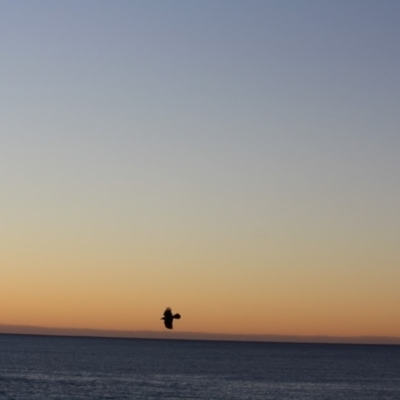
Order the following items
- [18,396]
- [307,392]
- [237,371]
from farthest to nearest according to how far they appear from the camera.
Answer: [237,371] < [307,392] < [18,396]

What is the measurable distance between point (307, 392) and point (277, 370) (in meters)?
49.4

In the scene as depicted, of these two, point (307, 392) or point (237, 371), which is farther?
point (237, 371)

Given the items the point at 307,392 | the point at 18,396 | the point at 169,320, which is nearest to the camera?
the point at 169,320

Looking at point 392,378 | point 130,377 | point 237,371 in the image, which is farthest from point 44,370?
point 392,378

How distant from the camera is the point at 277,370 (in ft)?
529

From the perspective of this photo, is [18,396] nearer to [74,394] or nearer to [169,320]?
[74,394]

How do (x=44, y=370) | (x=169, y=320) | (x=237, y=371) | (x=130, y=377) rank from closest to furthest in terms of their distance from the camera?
1. (x=169, y=320)
2. (x=130, y=377)
3. (x=44, y=370)
4. (x=237, y=371)

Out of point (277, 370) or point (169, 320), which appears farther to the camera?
point (277, 370)

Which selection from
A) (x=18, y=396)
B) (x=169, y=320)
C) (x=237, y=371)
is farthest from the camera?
(x=237, y=371)

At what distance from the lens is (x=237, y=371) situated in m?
153

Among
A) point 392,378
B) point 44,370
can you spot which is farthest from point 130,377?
point 392,378

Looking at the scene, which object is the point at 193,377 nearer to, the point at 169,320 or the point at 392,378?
the point at 392,378

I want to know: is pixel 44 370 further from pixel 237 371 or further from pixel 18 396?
pixel 18 396

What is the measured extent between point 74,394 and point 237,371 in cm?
5732
